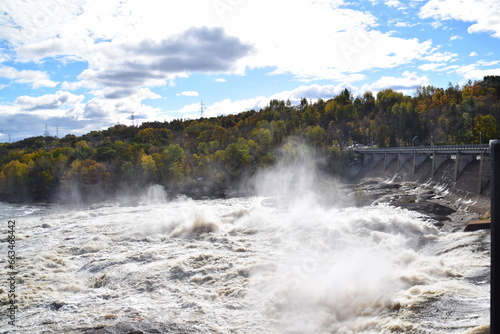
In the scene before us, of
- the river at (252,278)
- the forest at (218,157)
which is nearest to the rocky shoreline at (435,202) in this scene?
the river at (252,278)

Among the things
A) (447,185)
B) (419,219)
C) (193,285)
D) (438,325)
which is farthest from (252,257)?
(447,185)

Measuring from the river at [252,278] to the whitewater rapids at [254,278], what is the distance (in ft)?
0.27

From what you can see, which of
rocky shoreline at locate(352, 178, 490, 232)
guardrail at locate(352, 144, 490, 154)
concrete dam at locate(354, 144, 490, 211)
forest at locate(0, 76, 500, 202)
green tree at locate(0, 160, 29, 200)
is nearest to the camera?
rocky shoreline at locate(352, 178, 490, 232)

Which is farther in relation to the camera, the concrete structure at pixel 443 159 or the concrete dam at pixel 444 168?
the concrete structure at pixel 443 159

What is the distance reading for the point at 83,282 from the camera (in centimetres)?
2306

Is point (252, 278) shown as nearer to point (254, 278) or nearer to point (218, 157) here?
point (254, 278)

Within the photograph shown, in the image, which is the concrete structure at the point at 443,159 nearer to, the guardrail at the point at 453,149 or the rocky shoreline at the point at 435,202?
the guardrail at the point at 453,149

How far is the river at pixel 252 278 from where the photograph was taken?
16766mm

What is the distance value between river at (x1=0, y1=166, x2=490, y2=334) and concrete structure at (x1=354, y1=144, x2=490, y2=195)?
54.2ft

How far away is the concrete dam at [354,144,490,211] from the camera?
4425cm

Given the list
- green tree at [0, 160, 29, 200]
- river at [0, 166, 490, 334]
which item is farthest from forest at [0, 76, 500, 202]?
river at [0, 166, 490, 334]

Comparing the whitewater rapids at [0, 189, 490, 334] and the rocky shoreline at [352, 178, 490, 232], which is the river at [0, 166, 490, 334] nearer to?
the whitewater rapids at [0, 189, 490, 334]

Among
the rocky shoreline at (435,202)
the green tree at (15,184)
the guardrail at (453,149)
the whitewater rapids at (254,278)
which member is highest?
the guardrail at (453,149)

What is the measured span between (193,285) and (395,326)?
1186 cm
